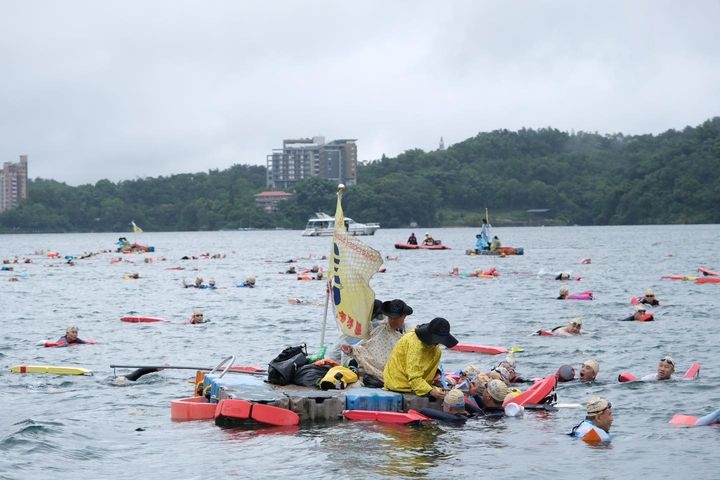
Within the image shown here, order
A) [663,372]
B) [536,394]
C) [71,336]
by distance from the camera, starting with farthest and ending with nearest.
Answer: [71,336] → [663,372] → [536,394]

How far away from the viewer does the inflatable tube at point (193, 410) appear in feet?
62.4

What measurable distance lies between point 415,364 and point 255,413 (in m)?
2.89

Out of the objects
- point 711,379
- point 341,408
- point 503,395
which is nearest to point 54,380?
point 341,408

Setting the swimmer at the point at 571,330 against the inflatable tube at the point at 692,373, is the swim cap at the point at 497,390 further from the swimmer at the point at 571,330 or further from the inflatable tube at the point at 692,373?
the swimmer at the point at 571,330

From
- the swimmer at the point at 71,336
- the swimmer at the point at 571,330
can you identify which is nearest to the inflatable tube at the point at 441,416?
the swimmer at the point at 571,330

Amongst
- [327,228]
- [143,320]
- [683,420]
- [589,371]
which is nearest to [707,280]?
[143,320]

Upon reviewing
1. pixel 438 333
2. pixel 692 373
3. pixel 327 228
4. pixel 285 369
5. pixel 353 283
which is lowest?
pixel 692 373

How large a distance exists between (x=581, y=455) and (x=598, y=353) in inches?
482

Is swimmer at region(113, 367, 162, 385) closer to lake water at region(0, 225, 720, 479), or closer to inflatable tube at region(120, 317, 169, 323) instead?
lake water at region(0, 225, 720, 479)

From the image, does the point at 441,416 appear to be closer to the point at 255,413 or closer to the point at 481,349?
the point at 255,413

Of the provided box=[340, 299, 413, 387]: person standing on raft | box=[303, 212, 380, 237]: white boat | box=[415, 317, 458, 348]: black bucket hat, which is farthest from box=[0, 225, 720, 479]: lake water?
box=[303, 212, 380, 237]: white boat

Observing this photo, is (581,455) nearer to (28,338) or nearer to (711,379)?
(711,379)

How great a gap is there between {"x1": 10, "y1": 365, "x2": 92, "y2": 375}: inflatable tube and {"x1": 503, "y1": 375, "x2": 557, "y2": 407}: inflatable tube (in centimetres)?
1083

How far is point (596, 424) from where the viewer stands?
56.7 feet
